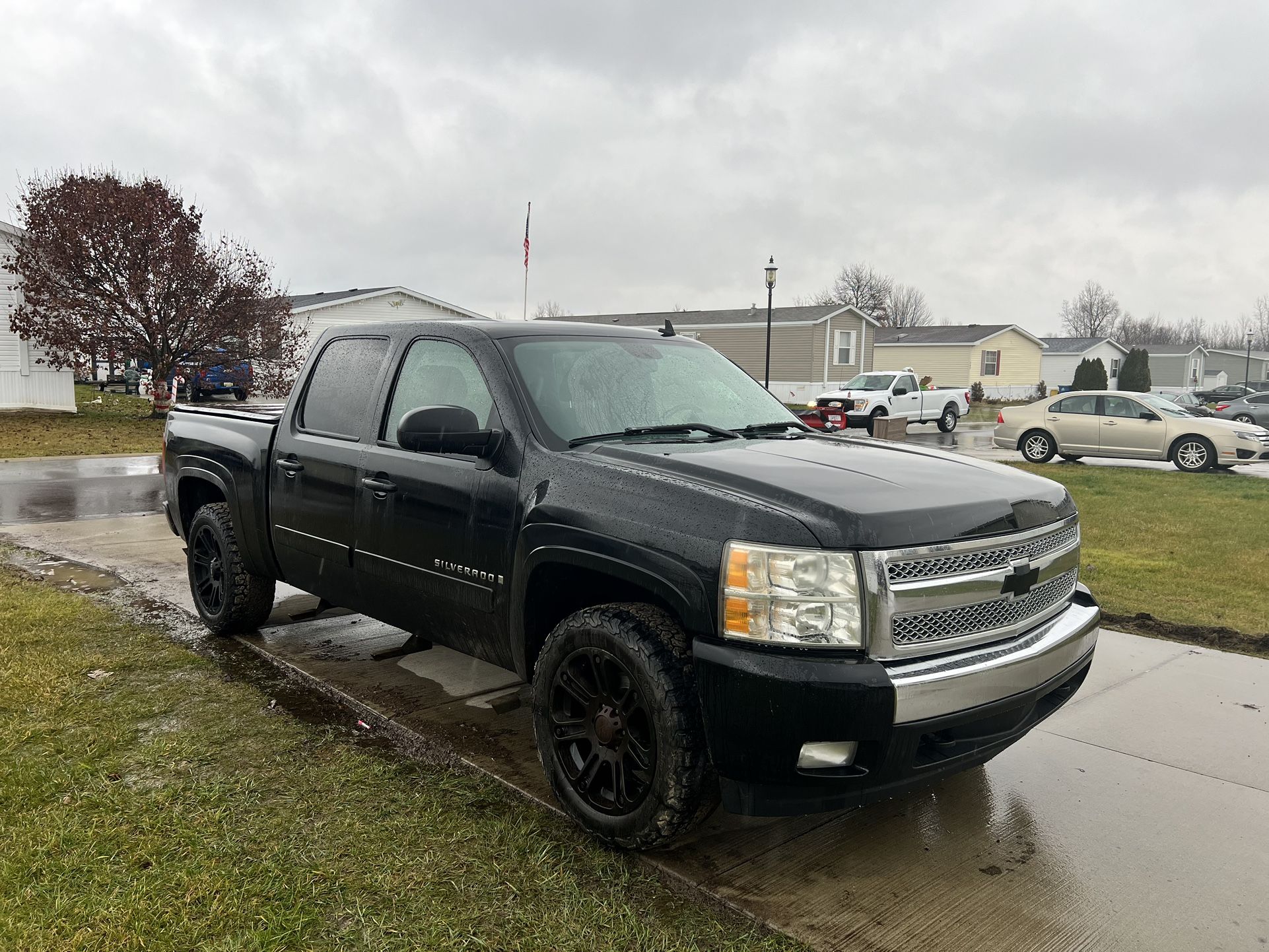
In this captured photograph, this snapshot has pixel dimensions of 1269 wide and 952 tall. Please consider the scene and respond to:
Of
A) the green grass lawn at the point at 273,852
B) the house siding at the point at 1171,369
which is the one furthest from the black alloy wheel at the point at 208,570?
the house siding at the point at 1171,369

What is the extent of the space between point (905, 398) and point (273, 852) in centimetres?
2812

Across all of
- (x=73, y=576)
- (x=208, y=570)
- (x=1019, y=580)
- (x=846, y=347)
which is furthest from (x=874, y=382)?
(x=1019, y=580)

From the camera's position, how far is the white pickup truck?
27562 millimetres

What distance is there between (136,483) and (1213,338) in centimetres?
15123

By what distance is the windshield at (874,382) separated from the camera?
29422 millimetres

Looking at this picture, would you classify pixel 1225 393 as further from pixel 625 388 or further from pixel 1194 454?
pixel 625 388

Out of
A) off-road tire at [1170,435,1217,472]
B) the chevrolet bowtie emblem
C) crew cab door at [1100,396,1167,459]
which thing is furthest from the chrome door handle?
crew cab door at [1100,396,1167,459]

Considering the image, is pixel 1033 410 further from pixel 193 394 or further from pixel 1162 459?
pixel 193 394

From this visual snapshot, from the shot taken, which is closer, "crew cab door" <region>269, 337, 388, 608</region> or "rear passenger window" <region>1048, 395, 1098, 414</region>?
"crew cab door" <region>269, 337, 388, 608</region>

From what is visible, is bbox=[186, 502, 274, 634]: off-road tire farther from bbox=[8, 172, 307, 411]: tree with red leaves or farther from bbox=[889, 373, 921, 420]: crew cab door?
bbox=[889, 373, 921, 420]: crew cab door

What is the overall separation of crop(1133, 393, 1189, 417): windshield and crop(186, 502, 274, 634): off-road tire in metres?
17.0

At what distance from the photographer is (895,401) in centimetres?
2909

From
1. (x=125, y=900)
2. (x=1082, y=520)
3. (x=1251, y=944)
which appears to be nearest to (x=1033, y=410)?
(x=1082, y=520)

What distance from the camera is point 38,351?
1039 inches
